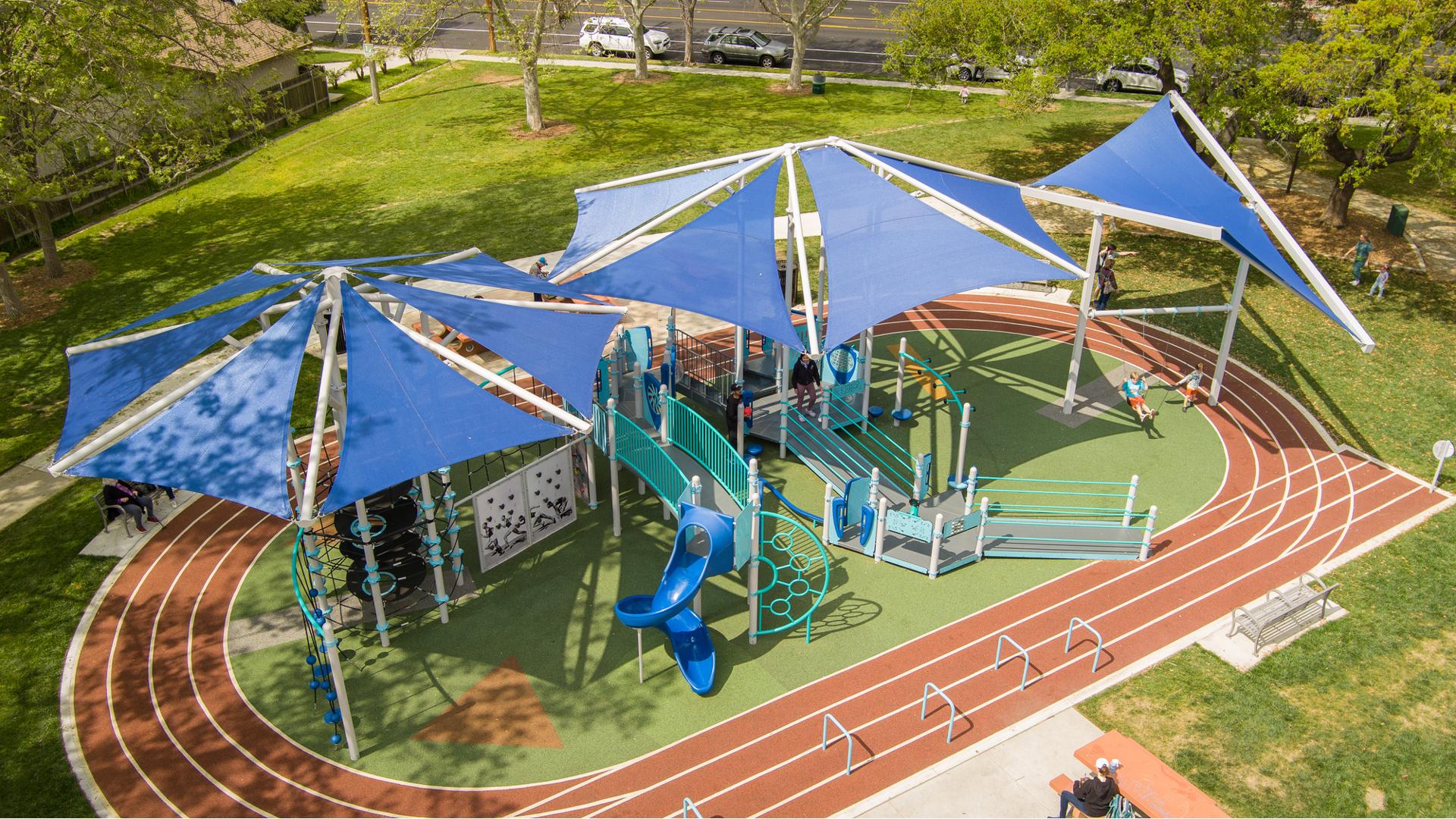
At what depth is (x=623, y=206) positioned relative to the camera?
21.8 metres

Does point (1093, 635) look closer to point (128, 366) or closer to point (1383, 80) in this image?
point (128, 366)

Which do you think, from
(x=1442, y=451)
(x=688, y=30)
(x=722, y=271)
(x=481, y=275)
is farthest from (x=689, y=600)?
(x=688, y=30)

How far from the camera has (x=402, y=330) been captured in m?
15.2

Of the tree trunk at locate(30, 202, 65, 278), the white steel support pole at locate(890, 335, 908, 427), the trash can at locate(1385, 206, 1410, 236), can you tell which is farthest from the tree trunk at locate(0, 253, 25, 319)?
the trash can at locate(1385, 206, 1410, 236)

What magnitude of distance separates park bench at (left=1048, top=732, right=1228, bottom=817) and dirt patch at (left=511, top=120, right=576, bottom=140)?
3248 cm

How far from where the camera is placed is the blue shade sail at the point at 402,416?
13156 millimetres

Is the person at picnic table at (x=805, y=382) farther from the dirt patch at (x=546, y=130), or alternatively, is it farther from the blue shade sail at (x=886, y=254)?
the dirt patch at (x=546, y=130)

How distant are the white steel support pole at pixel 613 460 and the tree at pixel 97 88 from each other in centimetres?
1452

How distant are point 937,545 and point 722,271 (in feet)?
20.9

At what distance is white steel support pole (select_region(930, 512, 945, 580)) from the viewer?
16.5m

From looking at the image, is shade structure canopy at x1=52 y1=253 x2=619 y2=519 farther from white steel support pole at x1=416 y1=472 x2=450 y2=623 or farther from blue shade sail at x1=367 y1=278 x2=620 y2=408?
white steel support pole at x1=416 y1=472 x2=450 y2=623

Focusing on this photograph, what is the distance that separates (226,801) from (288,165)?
99.5ft

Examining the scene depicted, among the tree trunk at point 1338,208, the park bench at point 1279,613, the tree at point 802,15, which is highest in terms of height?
the tree at point 802,15

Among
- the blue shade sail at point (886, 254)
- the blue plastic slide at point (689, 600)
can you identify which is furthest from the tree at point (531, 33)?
the blue plastic slide at point (689, 600)
